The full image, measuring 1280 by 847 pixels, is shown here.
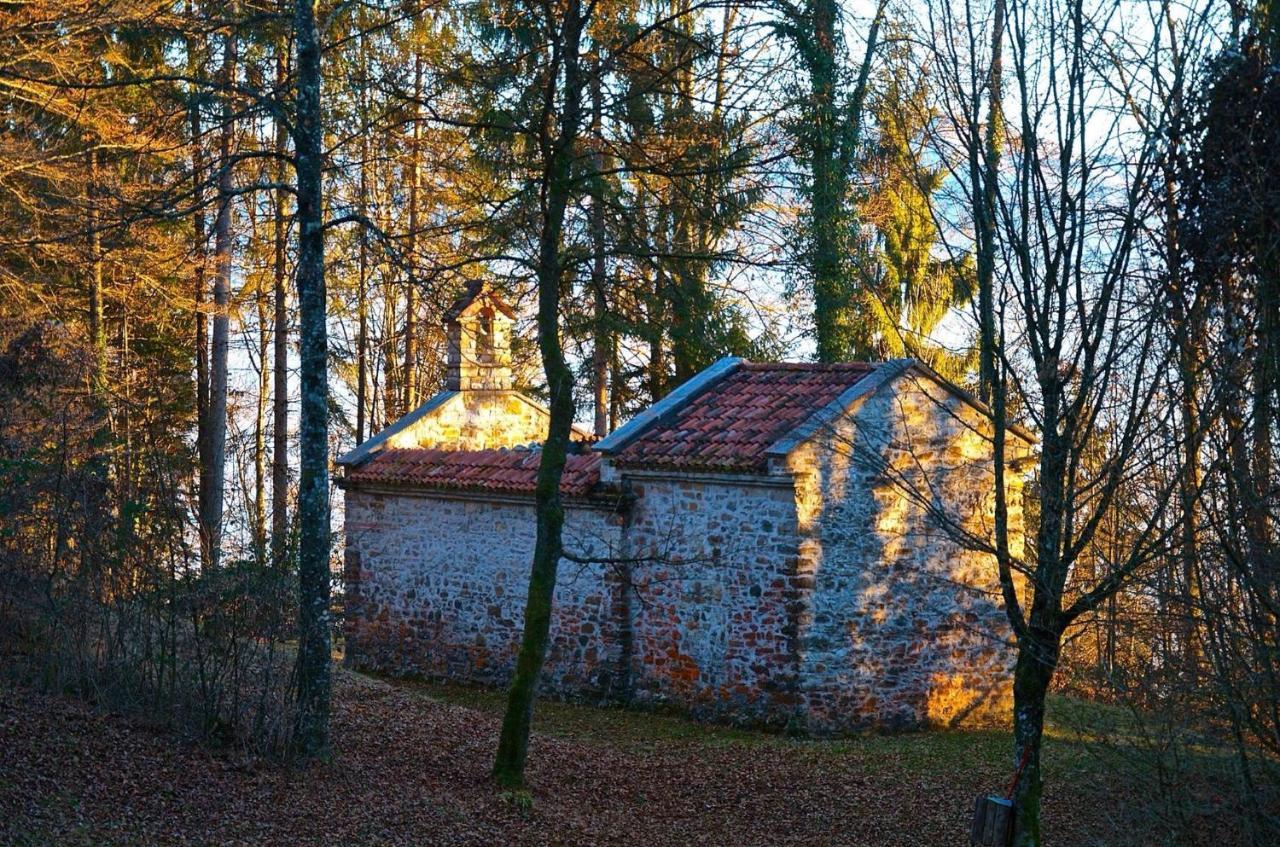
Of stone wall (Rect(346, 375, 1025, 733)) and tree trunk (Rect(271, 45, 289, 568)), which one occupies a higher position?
tree trunk (Rect(271, 45, 289, 568))

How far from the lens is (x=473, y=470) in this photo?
1552cm

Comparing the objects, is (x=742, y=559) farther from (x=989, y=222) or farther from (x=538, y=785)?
(x=989, y=222)

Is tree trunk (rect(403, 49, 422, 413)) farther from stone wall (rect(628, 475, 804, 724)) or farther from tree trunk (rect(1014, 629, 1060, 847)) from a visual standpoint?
tree trunk (rect(1014, 629, 1060, 847))

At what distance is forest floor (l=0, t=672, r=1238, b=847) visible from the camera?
737 cm

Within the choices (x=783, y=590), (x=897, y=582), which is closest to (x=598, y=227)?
(x=783, y=590)

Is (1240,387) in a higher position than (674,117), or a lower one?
lower

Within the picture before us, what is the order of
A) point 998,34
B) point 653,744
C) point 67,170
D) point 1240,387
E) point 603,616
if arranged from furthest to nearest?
point 67,170
point 603,616
point 653,744
point 998,34
point 1240,387

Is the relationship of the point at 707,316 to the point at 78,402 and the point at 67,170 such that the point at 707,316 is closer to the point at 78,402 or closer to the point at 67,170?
the point at 78,402

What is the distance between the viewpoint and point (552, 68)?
30.8 feet

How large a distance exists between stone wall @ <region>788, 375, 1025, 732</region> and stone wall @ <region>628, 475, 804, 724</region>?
0.29 m

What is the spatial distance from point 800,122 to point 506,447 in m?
9.61

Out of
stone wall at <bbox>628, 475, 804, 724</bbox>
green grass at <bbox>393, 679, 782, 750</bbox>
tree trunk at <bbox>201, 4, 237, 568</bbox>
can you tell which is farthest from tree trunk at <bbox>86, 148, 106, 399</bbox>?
stone wall at <bbox>628, 475, 804, 724</bbox>

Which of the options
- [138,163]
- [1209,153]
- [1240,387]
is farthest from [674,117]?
[138,163]

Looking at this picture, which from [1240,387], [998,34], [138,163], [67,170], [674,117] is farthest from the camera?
[138,163]
